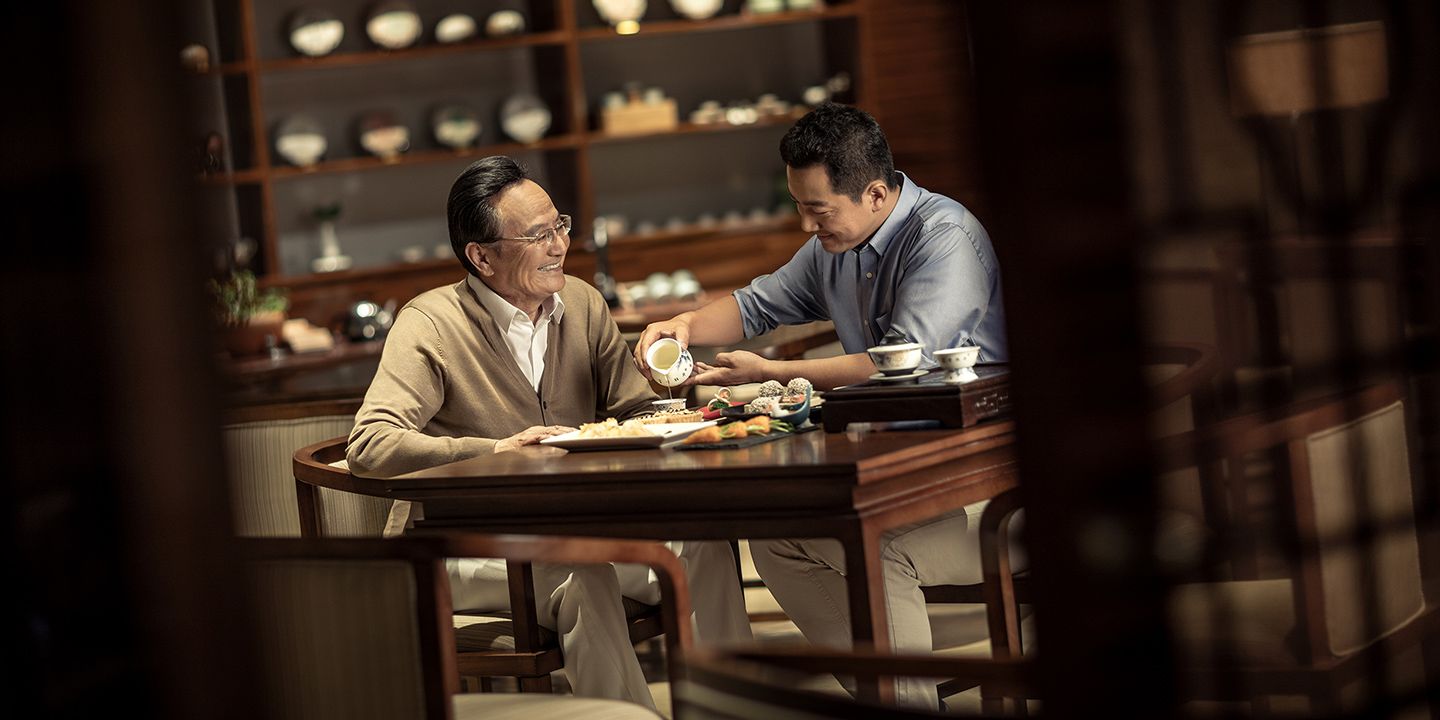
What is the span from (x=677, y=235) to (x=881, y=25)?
1413mm

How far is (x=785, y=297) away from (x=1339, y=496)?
1.84 metres

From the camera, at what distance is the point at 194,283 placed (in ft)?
3.15

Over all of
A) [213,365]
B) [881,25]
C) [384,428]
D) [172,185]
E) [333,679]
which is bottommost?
[333,679]

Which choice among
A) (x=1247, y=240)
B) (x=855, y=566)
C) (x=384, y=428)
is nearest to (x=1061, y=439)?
Answer: (x=1247, y=240)

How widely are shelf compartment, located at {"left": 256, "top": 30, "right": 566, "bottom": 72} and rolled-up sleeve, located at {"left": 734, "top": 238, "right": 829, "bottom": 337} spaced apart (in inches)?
159

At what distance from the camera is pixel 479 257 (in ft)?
10.2

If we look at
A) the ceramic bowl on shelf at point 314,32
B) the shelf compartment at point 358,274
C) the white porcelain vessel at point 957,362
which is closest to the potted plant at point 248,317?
the shelf compartment at point 358,274

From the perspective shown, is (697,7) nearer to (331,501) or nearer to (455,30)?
(455,30)

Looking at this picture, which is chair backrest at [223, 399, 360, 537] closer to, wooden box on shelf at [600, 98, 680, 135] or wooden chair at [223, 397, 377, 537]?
wooden chair at [223, 397, 377, 537]

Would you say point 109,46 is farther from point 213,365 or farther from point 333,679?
point 333,679

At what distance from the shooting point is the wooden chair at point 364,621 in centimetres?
178

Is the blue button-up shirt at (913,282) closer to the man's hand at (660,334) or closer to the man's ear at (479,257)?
the man's hand at (660,334)

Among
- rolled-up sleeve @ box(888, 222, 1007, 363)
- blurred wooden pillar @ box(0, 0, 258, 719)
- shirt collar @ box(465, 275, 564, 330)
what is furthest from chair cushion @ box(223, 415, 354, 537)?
blurred wooden pillar @ box(0, 0, 258, 719)

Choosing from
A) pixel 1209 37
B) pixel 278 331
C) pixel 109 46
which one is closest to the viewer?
pixel 109 46
